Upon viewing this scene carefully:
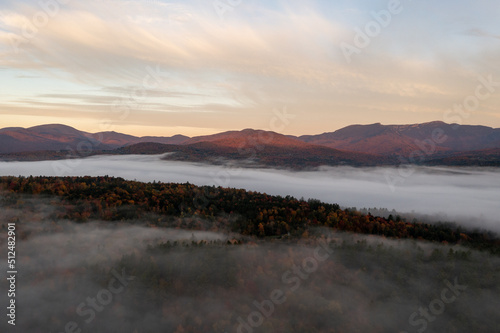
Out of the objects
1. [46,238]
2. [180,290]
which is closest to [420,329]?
[180,290]

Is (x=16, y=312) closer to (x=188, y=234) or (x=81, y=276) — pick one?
(x=81, y=276)

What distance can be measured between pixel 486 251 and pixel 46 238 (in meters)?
38.6
